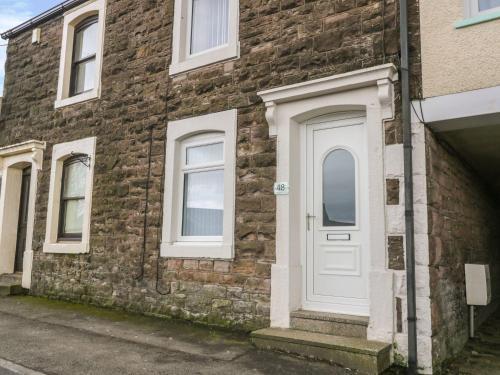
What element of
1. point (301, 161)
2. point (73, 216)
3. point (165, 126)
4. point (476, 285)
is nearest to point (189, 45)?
point (165, 126)

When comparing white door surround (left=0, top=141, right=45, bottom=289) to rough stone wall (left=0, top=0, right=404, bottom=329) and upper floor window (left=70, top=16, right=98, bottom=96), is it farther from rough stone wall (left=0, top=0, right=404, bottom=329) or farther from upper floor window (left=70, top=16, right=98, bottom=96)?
upper floor window (left=70, top=16, right=98, bottom=96)

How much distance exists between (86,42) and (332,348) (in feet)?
26.7

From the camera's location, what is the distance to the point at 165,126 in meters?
7.26

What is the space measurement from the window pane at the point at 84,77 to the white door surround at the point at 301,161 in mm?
4900

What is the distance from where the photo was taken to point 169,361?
4.70m

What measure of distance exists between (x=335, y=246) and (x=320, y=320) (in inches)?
35.5

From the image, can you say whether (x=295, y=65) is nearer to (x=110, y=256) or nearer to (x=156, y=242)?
(x=156, y=242)

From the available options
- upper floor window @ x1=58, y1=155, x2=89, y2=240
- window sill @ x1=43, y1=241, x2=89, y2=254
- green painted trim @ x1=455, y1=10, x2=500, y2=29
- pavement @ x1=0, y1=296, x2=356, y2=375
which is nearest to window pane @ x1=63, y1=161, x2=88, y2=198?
upper floor window @ x1=58, y1=155, x2=89, y2=240

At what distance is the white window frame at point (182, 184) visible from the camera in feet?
20.5

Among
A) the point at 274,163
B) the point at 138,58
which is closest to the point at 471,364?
the point at 274,163

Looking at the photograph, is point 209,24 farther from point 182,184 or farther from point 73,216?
point 73,216

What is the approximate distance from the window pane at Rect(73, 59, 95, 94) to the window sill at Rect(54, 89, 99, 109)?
400mm

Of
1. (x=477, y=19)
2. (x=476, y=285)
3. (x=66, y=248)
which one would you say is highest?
(x=477, y=19)

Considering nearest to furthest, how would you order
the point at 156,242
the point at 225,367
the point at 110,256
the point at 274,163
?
1. the point at 225,367
2. the point at 274,163
3. the point at 156,242
4. the point at 110,256
